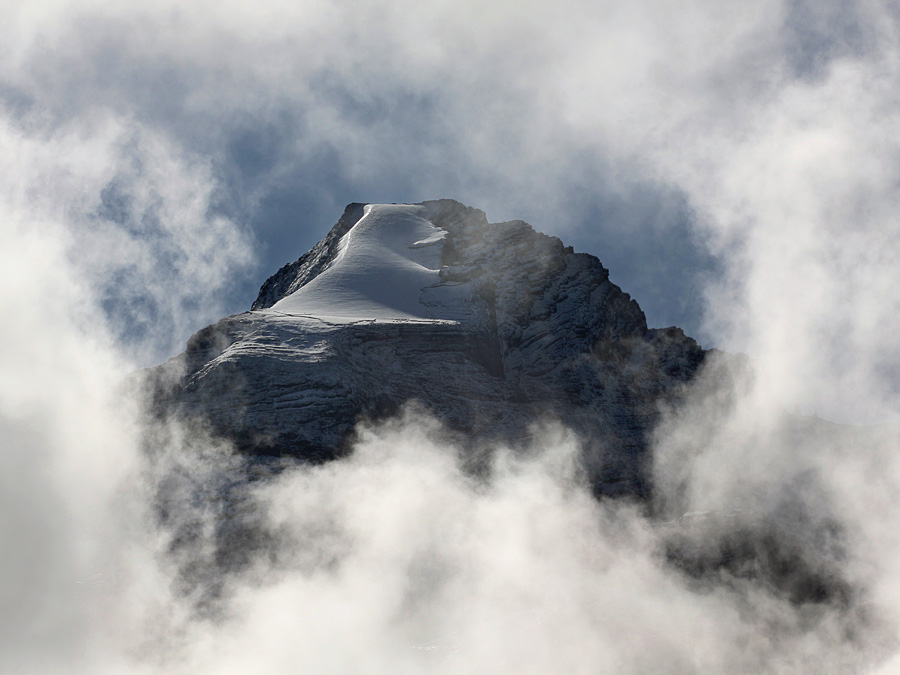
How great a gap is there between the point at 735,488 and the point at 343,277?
3640 cm

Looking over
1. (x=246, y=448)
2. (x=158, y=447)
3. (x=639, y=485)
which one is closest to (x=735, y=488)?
(x=639, y=485)

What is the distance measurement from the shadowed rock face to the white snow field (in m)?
0.22

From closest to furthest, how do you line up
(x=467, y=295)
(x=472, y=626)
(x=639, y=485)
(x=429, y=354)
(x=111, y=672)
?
1. (x=111, y=672)
2. (x=472, y=626)
3. (x=639, y=485)
4. (x=429, y=354)
5. (x=467, y=295)

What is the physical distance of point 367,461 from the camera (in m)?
52.5

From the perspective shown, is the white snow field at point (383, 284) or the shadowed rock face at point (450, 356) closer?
the shadowed rock face at point (450, 356)

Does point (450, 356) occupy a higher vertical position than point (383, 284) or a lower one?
lower

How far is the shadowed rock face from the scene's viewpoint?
55219 millimetres

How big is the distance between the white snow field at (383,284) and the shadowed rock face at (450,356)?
22 centimetres

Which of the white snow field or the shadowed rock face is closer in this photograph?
the shadowed rock face

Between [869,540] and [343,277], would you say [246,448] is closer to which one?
[343,277]

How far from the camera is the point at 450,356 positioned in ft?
213

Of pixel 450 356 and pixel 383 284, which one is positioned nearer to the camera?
pixel 450 356

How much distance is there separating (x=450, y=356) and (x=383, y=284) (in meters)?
14.4

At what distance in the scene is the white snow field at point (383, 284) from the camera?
6969 cm
